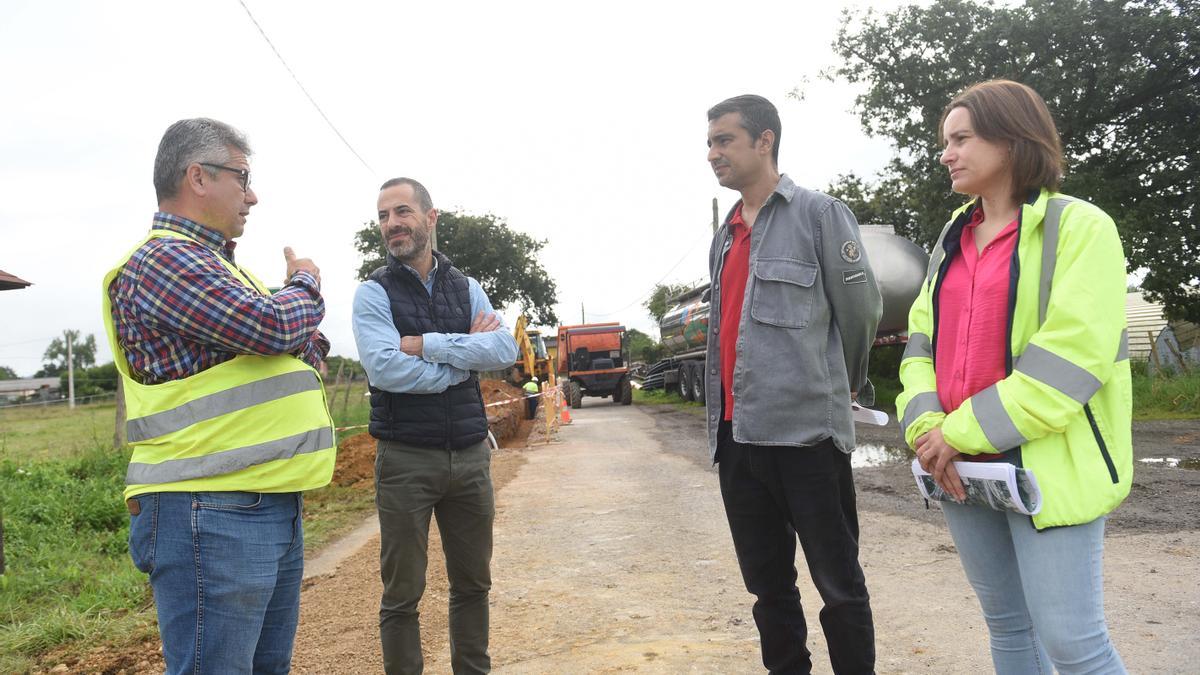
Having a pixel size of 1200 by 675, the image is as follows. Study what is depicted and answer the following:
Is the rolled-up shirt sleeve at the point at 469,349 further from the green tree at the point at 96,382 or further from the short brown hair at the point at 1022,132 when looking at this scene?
the green tree at the point at 96,382

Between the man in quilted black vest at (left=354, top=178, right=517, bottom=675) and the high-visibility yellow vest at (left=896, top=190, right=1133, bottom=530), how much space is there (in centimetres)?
191

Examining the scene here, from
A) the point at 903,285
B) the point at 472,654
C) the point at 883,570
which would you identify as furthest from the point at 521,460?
the point at 472,654

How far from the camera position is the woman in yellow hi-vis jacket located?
192 centimetres

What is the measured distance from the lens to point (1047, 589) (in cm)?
195

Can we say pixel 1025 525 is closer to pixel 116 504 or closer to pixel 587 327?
pixel 116 504

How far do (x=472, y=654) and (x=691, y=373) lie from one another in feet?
66.6

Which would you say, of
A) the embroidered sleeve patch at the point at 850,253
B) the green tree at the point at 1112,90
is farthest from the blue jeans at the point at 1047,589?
the green tree at the point at 1112,90

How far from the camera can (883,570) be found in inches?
192

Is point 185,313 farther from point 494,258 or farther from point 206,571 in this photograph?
point 494,258

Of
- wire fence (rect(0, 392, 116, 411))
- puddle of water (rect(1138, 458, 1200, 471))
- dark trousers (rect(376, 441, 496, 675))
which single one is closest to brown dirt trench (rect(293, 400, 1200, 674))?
dark trousers (rect(376, 441, 496, 675))

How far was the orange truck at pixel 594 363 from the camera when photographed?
2775cm

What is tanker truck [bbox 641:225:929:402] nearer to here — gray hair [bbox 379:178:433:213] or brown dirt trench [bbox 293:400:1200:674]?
brown dirt trench [bbox 293:400:1200:674]

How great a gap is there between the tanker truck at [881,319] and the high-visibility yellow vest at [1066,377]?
6.01 metres

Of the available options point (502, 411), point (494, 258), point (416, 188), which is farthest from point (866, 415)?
point (494, 258)
